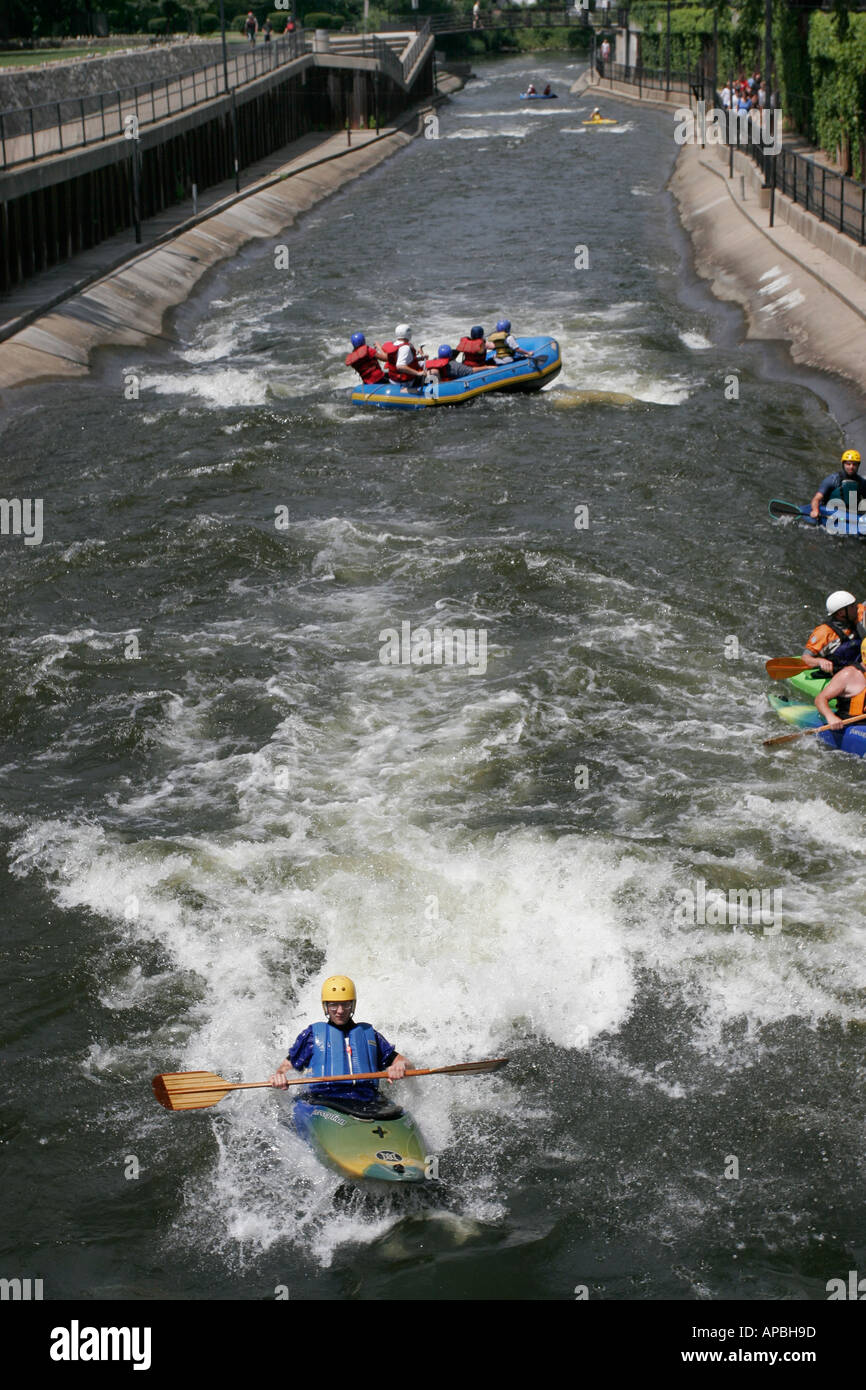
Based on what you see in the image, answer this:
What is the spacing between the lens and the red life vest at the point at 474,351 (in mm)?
29781

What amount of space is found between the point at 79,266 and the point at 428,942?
99.3 ft

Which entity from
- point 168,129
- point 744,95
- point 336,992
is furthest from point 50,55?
point 336,992

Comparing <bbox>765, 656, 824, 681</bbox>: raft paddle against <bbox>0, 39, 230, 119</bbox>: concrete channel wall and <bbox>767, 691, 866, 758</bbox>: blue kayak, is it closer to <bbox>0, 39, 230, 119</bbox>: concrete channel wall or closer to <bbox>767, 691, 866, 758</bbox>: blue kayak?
<bbox>767, 691, 866, 758</bbox>: blue kayak

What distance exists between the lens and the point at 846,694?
54.7ft

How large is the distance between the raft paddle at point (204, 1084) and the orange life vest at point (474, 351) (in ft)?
67.7

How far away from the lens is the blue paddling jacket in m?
11.3

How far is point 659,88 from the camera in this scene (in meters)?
89.9

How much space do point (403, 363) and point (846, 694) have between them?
15046mm

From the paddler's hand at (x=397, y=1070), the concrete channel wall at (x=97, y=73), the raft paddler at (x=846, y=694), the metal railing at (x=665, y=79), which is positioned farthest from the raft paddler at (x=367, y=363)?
the metal railing at (x=665, y=79)

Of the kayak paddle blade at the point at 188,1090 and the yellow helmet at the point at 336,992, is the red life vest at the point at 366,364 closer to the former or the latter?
the yellow helmet at the point at 336,992

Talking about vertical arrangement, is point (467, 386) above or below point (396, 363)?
below

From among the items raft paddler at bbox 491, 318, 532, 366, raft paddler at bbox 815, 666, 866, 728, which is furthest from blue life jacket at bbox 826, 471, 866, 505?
raft paddler at bbox 491, 318, 532, 366

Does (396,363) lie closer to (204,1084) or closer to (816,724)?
(816,724)
